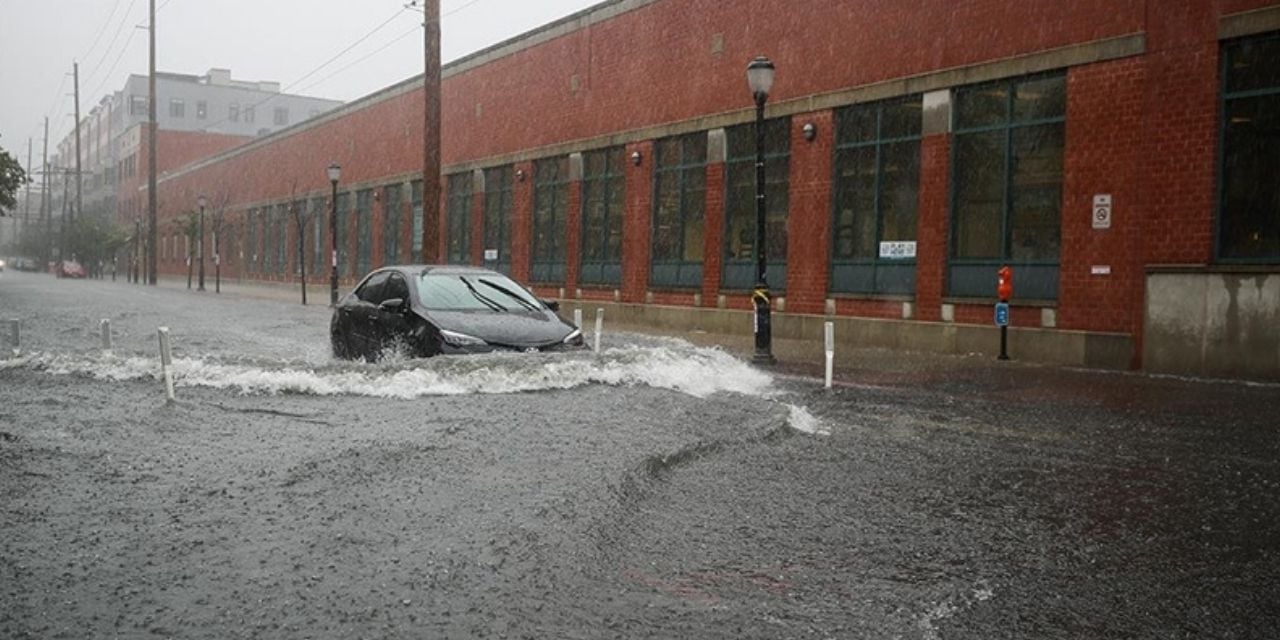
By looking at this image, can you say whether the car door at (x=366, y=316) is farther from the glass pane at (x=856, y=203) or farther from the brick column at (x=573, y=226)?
the brick column at (x=573, y=226)

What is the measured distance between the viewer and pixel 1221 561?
5.24 metres

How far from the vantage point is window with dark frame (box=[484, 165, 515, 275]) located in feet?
111

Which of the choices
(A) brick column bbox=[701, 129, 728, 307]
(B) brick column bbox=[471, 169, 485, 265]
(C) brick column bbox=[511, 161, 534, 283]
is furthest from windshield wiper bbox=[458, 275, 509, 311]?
(B) brick column bbox=[471, 169, 485, 265]

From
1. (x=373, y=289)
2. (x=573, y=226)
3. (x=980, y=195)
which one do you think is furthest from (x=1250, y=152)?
(x=573, y=226)

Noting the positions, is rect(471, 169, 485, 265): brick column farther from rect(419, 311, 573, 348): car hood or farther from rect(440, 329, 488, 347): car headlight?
rect(440, 329, 488, 347): car headlight

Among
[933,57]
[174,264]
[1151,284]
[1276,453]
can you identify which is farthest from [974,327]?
[174,264]

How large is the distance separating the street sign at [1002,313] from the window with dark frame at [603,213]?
1298 centimetres

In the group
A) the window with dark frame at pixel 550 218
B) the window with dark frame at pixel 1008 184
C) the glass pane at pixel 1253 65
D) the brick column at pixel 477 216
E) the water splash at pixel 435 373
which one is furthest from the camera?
the brick column at pixel 477 216

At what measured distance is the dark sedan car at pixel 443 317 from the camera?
1115 cm

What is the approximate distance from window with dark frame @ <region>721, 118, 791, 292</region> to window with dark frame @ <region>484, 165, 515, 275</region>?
11336 millimetres

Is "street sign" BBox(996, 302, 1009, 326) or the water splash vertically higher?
"street sign" BBox(996, 302, 1009, 326)

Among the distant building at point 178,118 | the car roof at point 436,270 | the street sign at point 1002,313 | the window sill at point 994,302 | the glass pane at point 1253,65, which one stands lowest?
the street sign at point 1002,313

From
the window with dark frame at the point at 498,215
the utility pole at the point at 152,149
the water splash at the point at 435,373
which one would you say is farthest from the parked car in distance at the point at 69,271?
the water splash at the point at 435,373

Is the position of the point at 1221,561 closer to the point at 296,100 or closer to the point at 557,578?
the point at 557,578
